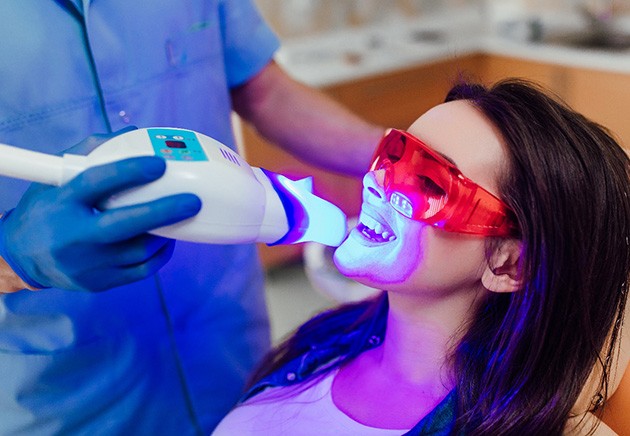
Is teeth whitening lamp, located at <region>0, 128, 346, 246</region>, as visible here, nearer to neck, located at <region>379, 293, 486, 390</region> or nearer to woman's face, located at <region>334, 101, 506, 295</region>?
woman's face, located at <region>334, 101, 506, 295</region>

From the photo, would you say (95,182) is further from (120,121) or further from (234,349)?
(234,349)

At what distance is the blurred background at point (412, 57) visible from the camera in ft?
9.88

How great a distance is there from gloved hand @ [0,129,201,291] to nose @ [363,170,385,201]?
1.11 ft

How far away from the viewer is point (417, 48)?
3.39 meters

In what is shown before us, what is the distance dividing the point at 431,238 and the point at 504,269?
0.40 ft

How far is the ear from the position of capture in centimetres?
104

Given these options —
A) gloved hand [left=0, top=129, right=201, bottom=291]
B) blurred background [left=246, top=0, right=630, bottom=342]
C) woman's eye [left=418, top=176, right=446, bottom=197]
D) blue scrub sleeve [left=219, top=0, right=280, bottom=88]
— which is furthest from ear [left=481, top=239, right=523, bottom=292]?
blurred background [left=246, top=0, right=630, bottom=342]

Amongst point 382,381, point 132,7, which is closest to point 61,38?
point 132,7

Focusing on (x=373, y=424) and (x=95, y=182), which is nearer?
(x=95, y=182)

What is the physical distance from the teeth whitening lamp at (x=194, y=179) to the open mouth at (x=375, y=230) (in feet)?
0.64

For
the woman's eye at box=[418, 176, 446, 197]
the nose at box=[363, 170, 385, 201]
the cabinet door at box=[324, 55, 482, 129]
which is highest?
the woman's eye at box=[418, 176, 446, 197]

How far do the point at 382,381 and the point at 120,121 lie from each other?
0.62 meters

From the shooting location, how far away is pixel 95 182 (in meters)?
0.79

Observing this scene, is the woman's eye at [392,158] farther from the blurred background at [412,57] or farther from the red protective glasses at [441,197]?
the blurred background at [412,57]
